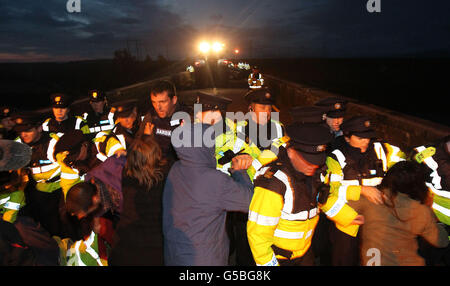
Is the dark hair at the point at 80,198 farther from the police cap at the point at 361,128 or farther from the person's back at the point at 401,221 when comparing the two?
the police cap at the point at 361,128

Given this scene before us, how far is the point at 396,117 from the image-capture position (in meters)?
5.62

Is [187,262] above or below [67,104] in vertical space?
below

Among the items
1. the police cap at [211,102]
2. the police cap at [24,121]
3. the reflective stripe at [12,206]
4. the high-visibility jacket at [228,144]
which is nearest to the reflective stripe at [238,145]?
the high-visibility jacket at [228,144]

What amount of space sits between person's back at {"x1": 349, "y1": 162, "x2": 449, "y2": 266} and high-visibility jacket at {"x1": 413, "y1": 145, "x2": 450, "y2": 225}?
522 mm

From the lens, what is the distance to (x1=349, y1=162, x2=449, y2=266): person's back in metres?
2.20

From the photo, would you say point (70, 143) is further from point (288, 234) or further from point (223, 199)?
point (288, 234)

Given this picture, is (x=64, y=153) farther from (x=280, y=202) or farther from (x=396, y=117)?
(x=396, y=117)

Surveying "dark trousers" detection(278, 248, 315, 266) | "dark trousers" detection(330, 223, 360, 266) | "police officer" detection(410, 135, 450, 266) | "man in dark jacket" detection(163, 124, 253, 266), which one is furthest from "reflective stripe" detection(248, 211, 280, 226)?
"police officer" detection(410, 135, 450, 266)

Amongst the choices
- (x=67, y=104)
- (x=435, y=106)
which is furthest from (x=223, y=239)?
(x=435, y=106)

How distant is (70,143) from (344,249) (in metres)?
3.25

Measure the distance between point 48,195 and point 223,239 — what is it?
276 cm

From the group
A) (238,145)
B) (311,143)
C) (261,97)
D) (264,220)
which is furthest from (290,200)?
(261,97)

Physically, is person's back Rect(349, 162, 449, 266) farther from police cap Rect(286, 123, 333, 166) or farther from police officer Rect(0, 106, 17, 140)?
police officer Rect(0, 106, 17, 140)

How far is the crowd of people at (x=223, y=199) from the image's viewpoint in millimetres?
1987
